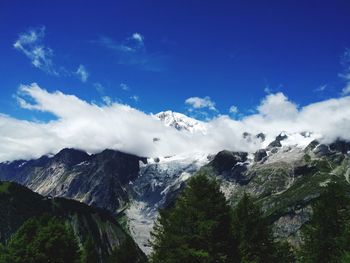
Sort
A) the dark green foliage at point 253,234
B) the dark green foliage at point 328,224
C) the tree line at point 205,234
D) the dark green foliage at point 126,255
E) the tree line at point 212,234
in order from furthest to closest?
the dark green foliage at point 126,255, the dark green foliage at point 328,224, the dark green foliage at point 253,234, the tree line at point 212,234, the tree line at point 205,234

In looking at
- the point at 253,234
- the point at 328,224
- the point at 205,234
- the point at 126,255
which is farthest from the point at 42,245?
the point at 328,224

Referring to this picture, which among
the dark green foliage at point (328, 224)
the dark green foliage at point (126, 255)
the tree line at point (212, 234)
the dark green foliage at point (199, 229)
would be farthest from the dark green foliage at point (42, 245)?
the dark green foliage at point (328, 224)

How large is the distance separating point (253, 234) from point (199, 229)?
533 inches

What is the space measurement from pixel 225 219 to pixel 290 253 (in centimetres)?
3939

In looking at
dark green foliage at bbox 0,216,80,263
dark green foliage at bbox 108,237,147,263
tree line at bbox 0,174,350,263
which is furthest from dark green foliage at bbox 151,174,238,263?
dark green foliage at bbox 108,237,147,263

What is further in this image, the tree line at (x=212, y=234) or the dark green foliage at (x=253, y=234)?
the dark green foliage at (x=253, y=234)

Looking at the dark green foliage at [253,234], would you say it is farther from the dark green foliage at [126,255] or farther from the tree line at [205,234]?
the dark green foliage at [126,255]

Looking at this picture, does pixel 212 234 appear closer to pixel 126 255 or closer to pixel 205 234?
pixel 205 234

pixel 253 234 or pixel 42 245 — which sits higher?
pixel 253 234

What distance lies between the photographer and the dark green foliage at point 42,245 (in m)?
44.1

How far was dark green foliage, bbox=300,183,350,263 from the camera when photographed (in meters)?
47.2

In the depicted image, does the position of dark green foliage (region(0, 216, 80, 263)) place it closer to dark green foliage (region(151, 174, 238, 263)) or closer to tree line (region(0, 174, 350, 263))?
tree line (region(0, 174, 350, 263))

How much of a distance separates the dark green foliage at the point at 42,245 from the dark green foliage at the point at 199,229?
14164 mm

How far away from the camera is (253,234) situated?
43.8 m
